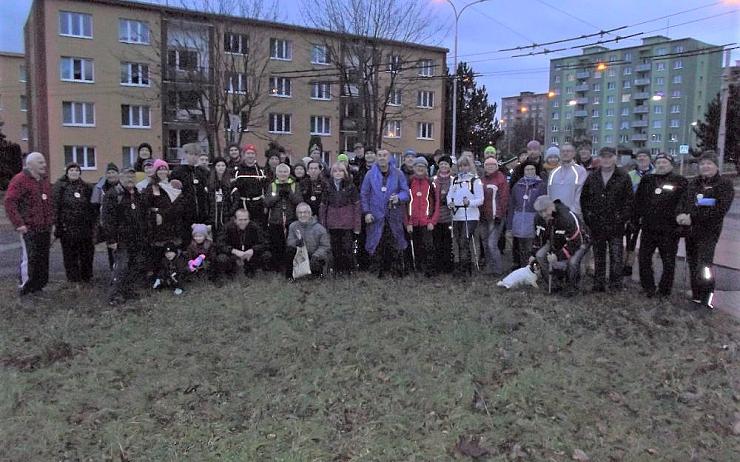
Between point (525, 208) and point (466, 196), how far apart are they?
0.83m

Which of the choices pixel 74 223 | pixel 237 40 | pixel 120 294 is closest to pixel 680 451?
pixel 120 294

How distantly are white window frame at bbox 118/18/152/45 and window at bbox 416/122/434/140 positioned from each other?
2266cm

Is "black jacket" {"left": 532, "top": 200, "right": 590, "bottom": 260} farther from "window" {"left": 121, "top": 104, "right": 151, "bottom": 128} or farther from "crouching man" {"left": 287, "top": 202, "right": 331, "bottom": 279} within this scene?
"window" {"left": 121, "top": 104, "right": 151, "bottom": 128}

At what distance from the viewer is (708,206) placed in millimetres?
6320

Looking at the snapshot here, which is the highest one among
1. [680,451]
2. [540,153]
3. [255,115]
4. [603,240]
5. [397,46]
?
[397,46]

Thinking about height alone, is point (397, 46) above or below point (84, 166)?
above

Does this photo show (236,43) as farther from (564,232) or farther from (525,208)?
(564,232)

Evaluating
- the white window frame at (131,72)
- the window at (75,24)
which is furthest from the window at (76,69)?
the white window frame at (131,72)

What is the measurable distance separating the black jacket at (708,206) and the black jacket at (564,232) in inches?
44.2

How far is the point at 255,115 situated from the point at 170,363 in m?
37.1

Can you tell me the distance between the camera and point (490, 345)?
5.26 metres

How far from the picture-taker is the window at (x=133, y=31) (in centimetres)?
3812

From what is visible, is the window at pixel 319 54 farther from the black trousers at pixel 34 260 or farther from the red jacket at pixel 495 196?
the black trousers at pixel 34 260

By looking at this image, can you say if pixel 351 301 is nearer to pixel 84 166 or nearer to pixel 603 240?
pixel 603 240
